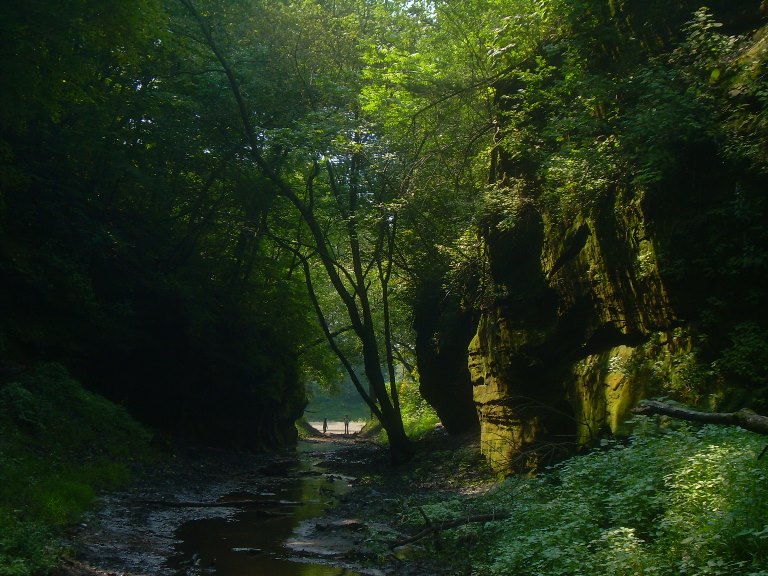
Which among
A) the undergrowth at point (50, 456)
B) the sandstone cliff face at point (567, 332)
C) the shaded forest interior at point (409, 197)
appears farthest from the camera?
the sandstone cliff face at point (567, 332)

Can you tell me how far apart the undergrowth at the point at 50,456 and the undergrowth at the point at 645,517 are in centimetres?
516

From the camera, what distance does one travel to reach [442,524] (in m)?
10.2

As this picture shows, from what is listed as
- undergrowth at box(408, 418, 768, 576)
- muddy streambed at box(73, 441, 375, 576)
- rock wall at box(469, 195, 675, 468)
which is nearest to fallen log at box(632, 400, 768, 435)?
undergrowth at box(408, 418, 768, 576)

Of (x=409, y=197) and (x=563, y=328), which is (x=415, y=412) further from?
(x=563, y=328)

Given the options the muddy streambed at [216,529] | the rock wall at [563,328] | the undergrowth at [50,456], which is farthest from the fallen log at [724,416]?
the undergrowth at [50,456]

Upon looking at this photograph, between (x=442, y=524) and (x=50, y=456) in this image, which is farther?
(x=50, y=456)

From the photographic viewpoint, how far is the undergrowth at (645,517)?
5.80 m

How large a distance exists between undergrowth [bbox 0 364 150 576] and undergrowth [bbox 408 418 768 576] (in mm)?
5159

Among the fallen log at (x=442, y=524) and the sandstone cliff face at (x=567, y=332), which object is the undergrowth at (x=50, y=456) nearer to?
the fallen log at (x=442, y=524)

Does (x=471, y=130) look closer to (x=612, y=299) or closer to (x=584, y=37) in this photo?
(x=584, y=37)

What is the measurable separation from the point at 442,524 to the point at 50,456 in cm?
803

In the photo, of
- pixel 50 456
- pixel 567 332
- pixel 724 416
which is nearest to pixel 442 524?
pixel 724 416

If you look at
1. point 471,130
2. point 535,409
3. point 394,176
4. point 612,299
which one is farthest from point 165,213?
point 612,299

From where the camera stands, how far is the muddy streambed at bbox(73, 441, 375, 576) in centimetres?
938
